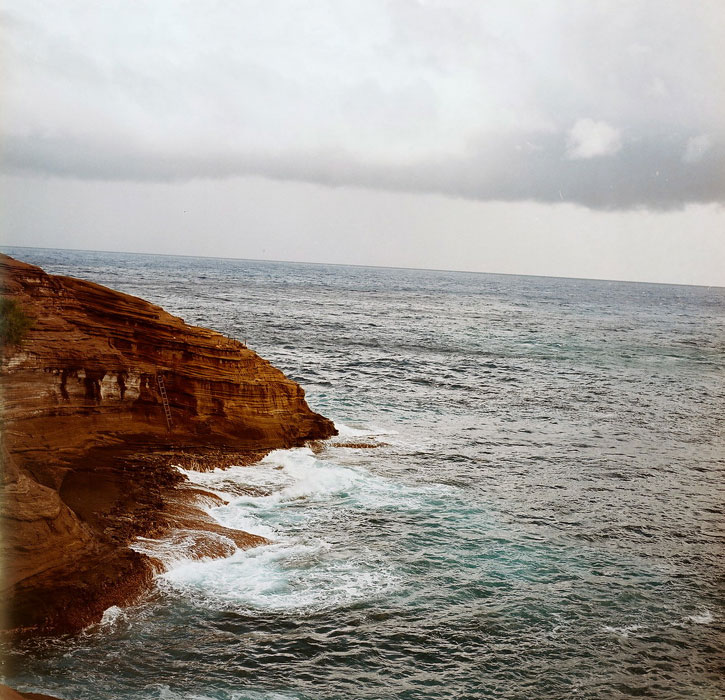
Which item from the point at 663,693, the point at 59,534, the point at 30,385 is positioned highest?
the point at 30,385

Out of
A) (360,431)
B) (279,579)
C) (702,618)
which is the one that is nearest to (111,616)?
(279,579)

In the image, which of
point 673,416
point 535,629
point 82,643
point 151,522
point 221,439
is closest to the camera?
point 82,643

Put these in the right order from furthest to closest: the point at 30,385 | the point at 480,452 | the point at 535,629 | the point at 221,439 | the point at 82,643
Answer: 1. the point at 480,452
2. the point at 221,439
3. the point at 30,385
4. the point at 535,629
5. the point at 82,643

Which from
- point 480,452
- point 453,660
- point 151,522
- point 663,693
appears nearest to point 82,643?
point 151,522

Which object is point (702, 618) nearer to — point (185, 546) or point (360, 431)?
point (185, 546)

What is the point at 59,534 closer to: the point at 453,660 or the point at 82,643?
the point at 82,643

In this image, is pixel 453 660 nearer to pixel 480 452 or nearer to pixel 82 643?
pixel 82 643

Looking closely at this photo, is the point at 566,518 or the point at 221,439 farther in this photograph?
the point at 221,439

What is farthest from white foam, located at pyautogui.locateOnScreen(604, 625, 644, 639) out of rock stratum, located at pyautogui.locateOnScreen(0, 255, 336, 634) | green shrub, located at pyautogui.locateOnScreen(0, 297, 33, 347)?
green shrub, located at pyautogui.locateOnScreen(0, 297, 33, 347)

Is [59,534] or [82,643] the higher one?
[59,534]
